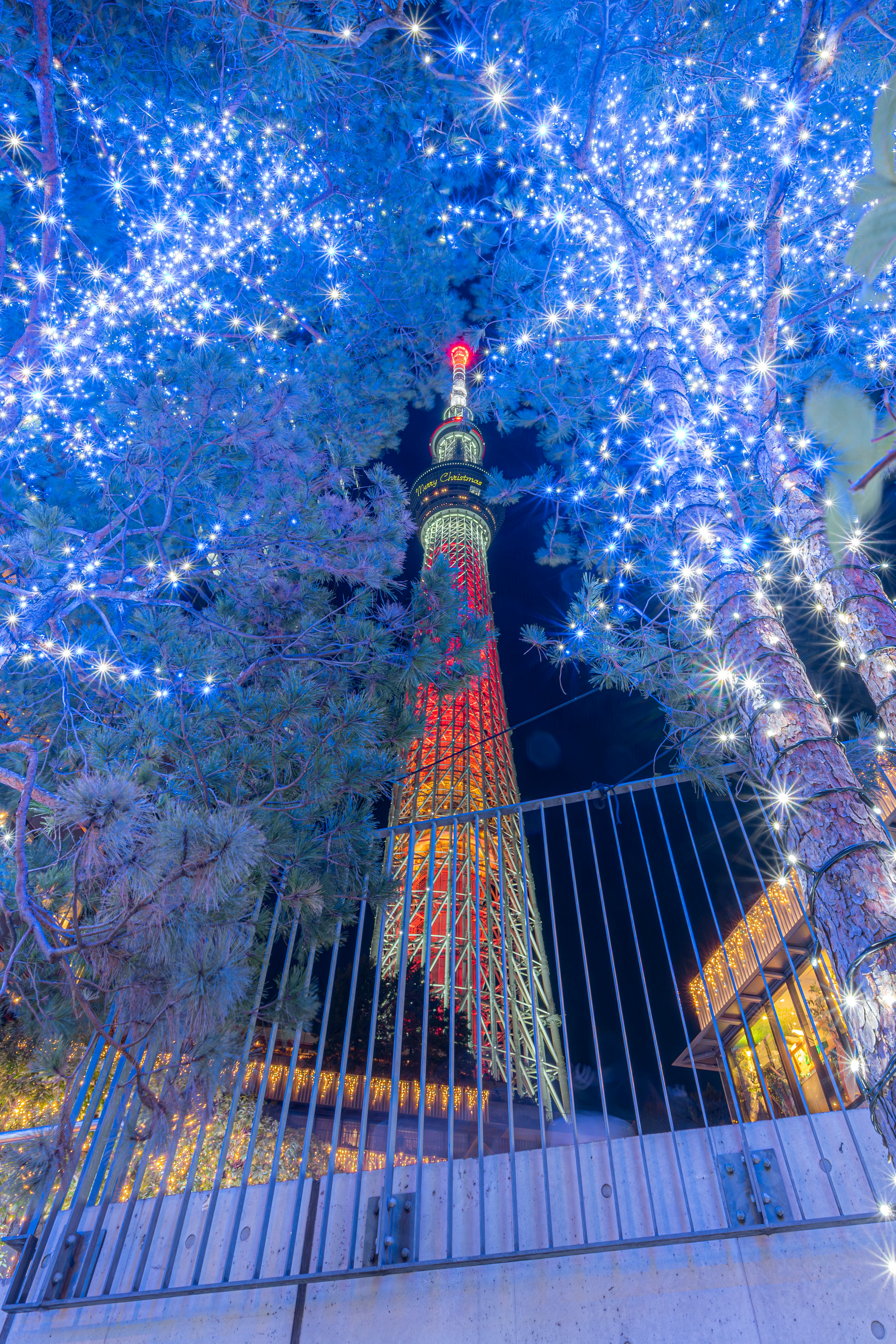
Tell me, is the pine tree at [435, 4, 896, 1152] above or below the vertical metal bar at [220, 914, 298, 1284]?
above

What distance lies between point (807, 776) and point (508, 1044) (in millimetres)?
1496

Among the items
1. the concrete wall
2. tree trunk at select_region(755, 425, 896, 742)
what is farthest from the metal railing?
tree trunk at select_region(755, 425, 896, 742)

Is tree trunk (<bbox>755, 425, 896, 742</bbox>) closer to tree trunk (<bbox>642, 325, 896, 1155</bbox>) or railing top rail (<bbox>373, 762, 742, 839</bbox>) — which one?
tree trunk (<bbox>642, 325, 896, 1155</bbox>)

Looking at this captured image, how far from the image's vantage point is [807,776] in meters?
1.97

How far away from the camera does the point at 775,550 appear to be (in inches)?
169

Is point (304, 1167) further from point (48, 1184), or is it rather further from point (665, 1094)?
point (665, 1094)

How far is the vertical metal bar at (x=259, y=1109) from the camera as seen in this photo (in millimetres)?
2438

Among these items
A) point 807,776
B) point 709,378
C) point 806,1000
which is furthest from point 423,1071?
point 709,378

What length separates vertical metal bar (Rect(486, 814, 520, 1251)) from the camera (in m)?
2.30

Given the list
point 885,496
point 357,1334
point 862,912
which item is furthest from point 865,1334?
point 885,496

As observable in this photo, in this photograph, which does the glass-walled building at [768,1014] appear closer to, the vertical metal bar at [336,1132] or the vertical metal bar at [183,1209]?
the vertical metal bar at [336,1132]

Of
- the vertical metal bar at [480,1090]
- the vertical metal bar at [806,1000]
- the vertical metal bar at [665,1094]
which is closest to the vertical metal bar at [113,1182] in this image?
the vertical metal bar at [480,1090]

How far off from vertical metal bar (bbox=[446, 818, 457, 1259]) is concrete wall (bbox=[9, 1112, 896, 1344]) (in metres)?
0.11

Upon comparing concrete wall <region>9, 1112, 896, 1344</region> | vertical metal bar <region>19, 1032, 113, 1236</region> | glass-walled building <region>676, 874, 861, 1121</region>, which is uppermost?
glass-walled building <region>676, 874, 861, 1121</region>
